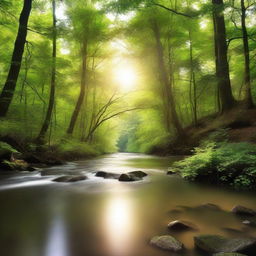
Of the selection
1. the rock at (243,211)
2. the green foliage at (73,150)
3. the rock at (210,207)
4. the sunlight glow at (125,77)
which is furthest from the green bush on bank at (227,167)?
the sunlight glow at (125,77)

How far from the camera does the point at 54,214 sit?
3.84 m

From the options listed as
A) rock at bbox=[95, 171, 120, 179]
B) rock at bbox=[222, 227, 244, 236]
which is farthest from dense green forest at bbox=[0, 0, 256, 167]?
rock at bbox=[222, 227, 244, 236]

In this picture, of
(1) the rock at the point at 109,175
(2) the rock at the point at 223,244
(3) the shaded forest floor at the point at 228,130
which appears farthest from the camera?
(3) the shaded forest floor at the point at 228,130

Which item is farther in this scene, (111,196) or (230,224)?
(111,196)

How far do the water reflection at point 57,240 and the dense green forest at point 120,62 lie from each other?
23.7 feet

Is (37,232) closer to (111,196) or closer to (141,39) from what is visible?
(111,196)

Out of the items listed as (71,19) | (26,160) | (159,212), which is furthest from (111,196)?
(71,19)

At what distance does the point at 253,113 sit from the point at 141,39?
32.4ft

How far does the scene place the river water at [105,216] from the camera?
2.65 m

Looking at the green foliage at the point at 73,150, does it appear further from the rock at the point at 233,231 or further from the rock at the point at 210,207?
the rock at the point at 233,231

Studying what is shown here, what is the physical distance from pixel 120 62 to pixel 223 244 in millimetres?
17944

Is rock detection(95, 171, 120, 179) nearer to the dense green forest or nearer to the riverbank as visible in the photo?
the riverbank

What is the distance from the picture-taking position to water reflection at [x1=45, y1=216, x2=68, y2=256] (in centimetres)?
251

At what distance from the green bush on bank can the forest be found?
30mm
